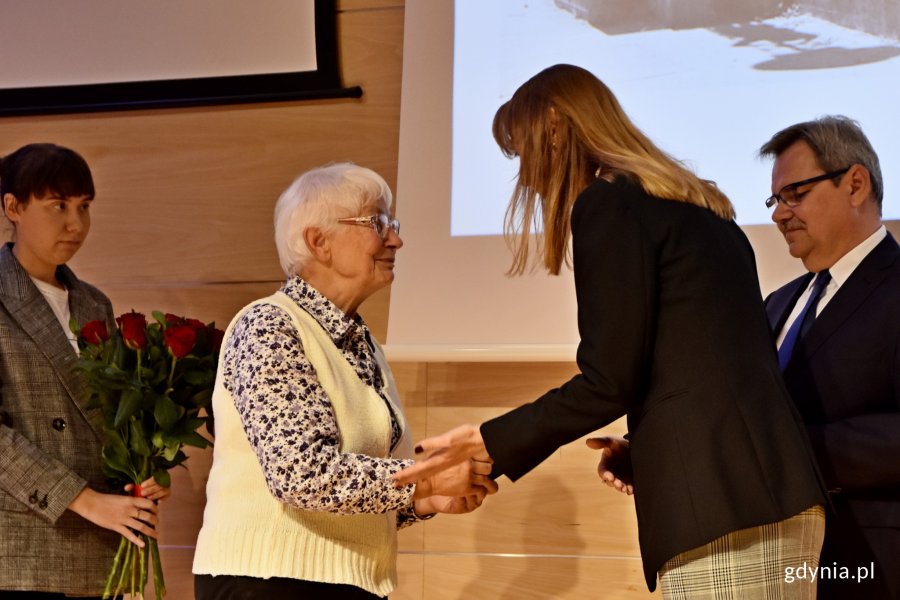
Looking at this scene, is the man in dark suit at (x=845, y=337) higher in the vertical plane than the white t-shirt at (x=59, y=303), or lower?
higher

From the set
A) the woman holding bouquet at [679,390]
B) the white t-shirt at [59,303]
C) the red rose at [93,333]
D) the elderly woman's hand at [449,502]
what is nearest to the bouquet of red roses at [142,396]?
the red rose at [93,333]

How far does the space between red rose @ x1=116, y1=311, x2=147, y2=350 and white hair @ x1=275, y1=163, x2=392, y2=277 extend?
0.51 meters

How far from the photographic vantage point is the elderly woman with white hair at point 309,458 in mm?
1617

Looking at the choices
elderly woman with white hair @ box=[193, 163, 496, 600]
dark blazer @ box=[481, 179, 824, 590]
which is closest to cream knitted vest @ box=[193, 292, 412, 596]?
elderly woman with white hair @ box=[193, 163, 496, 600]

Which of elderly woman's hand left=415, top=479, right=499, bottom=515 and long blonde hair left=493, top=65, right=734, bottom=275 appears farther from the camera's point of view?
elderly woman's hand left=415, top=479, right=499, bottom=515

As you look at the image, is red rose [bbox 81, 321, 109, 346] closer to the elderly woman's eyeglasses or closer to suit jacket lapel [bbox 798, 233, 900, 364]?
the elderly woman's eyeglasses

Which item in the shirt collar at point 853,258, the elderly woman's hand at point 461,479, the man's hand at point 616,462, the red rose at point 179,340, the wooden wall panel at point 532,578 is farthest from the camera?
the wooden wall panel at point 532,578

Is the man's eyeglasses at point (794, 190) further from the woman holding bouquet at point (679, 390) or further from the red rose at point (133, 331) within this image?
the red rose at point (133, 331)

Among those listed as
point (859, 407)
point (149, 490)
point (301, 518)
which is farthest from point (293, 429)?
point (859, 407)

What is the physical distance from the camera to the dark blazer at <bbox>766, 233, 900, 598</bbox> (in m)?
1.82

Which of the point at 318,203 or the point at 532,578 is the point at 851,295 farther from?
the point at 532,578

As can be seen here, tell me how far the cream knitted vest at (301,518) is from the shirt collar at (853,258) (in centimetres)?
107

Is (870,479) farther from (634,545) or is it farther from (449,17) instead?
(449,17)

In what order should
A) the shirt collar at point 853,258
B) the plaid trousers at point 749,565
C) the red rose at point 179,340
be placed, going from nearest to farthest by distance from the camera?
the plaid trousers at point 749,565
the shirt collar at point 853,258
the red rose at point 179,340
